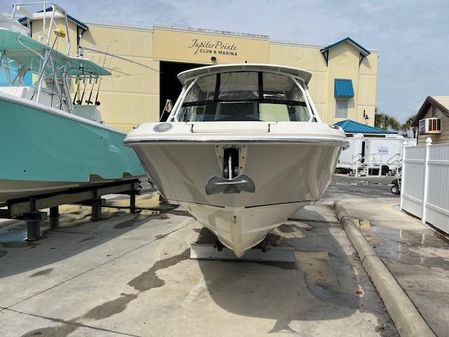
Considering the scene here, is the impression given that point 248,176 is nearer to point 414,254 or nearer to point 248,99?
point 248,99

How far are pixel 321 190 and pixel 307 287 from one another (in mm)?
1121

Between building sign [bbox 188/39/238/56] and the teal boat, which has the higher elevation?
building sign [bbox 188/39/238/56]

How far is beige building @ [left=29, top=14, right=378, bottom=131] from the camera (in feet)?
79.2

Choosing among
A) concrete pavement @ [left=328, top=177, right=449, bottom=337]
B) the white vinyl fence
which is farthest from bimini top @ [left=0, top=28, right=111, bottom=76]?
the white vinyl fence

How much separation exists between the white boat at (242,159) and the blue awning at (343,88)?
24.0 m

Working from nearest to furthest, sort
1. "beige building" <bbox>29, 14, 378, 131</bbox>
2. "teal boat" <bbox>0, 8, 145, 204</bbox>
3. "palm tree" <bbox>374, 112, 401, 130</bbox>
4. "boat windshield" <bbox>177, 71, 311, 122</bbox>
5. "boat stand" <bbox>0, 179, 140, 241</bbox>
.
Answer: "boat windshield" <bbox>177, 71, 311, 122</bbox>
"teal boat" <bbox>0, 8, 145, 204</bbox>
"boat stand" <bbox>0, 179, 140, 241</bbox>
"beige building" <bbox>29, 14, 378, 131</bbox>
"palm tree" <bbox>374, 112, 401, 130</bbox>

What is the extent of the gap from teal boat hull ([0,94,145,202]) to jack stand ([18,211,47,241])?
34 centimetres

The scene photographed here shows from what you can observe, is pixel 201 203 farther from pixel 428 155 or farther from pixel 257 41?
pixel 257 41

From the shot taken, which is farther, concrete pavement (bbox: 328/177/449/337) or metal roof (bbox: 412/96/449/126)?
metal roof (bbox: 412/96/449/126)

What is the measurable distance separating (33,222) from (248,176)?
449cm

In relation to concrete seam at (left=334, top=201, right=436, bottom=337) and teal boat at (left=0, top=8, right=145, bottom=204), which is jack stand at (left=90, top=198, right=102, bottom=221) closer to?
teal boat at (left=0, top=8, right=145, bottom=204)

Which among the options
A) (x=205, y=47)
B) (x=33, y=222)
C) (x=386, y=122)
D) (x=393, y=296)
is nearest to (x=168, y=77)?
(x=205, y=47)

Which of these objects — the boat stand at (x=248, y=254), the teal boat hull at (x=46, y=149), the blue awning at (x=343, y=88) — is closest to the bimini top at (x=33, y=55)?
the teal boat hull at (x=46, y=149)

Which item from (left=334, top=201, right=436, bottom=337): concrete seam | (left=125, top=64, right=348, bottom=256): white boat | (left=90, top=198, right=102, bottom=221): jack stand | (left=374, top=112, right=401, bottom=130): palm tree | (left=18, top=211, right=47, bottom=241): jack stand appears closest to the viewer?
(left=334, top=201, right=436, bottom=337): concrete seam
